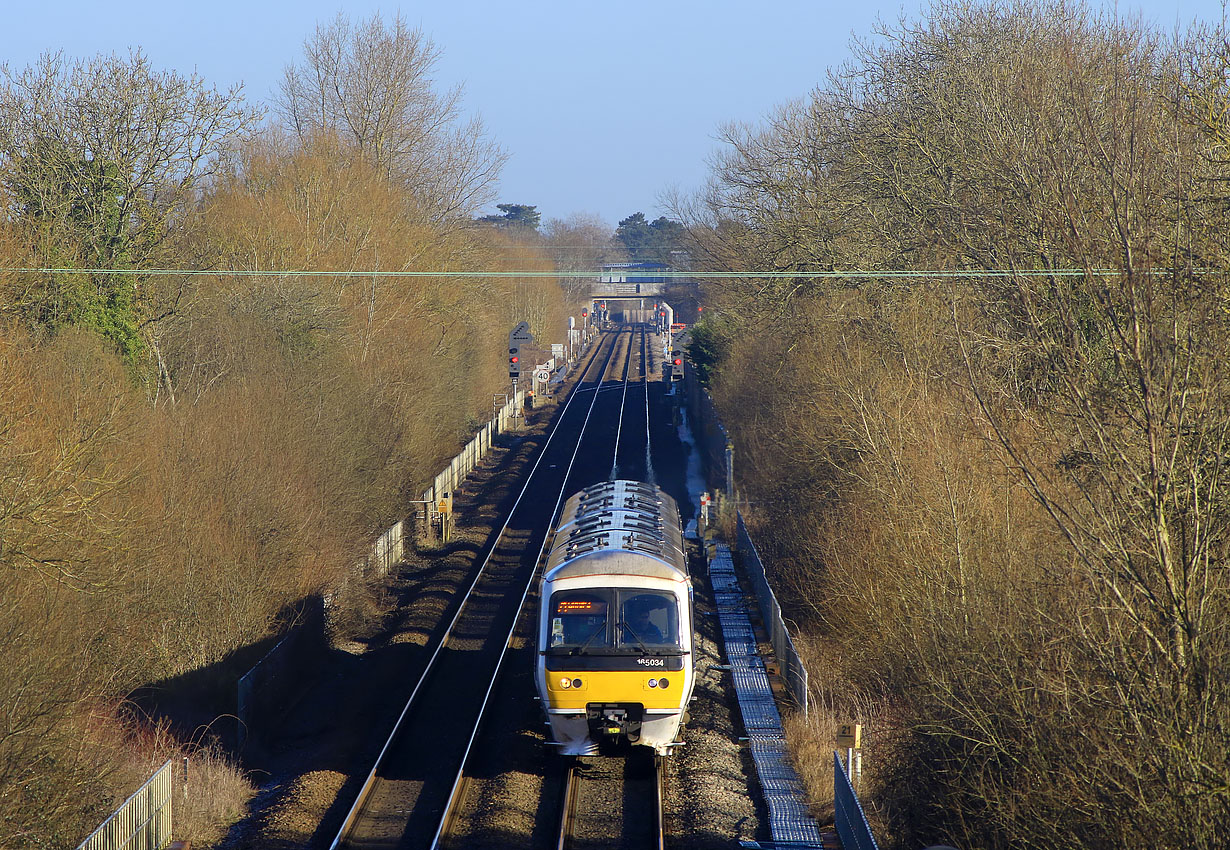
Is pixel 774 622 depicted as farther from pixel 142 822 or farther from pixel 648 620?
pixel 142 822

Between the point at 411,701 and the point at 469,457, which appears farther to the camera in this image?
the point at 469,457


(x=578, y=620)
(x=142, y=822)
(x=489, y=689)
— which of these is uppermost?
(x=578, y=620)

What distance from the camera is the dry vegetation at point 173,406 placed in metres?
10.6

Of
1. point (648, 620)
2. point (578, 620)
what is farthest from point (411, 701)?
point (648, 620)

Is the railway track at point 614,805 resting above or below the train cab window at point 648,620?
below

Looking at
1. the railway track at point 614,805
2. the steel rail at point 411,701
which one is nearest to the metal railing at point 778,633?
the railway track at point 614,805

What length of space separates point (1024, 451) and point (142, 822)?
27.2 ft

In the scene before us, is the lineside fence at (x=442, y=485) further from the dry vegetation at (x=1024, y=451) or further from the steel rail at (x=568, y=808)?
the steel rail at (x=568, y=808)

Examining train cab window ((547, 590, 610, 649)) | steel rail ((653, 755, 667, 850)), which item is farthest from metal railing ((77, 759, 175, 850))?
steel rail ((653, 755, 667, 850))

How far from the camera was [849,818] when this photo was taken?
8.84 metres

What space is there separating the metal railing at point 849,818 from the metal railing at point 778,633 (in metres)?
3.02

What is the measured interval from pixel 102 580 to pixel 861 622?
897cm

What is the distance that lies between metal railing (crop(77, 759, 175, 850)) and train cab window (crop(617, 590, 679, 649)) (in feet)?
14.9

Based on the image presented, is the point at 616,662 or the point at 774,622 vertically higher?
the point at 616,662
